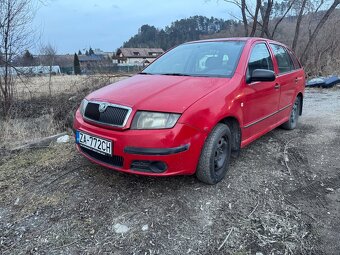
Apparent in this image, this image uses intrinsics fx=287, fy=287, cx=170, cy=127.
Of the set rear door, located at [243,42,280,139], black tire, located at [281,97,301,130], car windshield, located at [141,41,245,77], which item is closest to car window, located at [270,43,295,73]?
rear door, located at [243,42,280,139]

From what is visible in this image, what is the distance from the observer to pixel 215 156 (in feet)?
10.0

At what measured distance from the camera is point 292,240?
7.66 feet

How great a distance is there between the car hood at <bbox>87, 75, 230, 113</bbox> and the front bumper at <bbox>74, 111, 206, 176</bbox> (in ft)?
0.76

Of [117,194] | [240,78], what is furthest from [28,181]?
[240,78]

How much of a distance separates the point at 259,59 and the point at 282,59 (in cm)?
98

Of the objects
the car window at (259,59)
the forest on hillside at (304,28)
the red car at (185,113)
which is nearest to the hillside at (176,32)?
the forest on hillside at (304,28)

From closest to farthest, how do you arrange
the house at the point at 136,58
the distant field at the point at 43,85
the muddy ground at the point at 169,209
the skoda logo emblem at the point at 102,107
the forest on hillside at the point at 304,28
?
1. the muddy ground at the point at 169,209
2. the skoda logo emblem at the point at 102,107
3. the distant field at the point at 43,85
4. the house at the point at 136,58
5. the forest on hillside at the point at 304,28

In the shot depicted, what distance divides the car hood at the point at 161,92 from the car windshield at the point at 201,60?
0.23 m

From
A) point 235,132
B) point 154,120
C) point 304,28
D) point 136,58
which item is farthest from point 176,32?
point 154,120

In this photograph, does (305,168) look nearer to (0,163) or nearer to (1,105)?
(0,163)

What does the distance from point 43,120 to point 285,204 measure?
595 cm

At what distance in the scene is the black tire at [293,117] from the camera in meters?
5.14

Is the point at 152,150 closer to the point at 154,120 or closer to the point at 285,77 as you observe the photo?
the point at 154,120

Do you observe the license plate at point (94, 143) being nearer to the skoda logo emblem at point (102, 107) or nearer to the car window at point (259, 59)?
the skoda logo emblem at point (102, 107)
